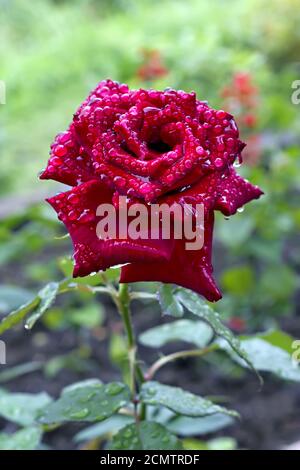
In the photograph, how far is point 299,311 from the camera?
1501 millimetres

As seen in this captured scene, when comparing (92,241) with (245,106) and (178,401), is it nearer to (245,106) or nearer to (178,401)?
(178,401)

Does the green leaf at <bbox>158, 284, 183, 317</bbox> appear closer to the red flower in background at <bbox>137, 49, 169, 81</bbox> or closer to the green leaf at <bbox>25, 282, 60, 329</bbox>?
the green leaf at <bbox>25, 282, 60, 329</bbox>

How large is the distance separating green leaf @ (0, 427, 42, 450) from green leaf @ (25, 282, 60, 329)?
0.60 ft

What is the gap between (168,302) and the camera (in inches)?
22.1

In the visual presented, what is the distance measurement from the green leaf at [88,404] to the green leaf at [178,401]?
0.07ft

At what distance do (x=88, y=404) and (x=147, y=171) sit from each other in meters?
0.26

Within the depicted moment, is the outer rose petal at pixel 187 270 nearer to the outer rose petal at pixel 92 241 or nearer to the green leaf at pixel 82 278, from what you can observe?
the outer rose petal at pixel 92 241

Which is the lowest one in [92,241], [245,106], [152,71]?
[92,241]

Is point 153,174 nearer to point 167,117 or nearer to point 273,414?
point 167,117

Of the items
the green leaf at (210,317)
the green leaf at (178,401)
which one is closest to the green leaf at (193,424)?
the green leaf at (178,401)

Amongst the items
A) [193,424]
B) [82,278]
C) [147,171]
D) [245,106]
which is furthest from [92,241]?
[245,106]

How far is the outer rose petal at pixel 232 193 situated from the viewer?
1.58 feet

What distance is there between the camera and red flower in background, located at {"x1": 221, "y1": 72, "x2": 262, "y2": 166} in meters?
1.70

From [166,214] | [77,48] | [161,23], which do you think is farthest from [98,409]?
[161,23]
